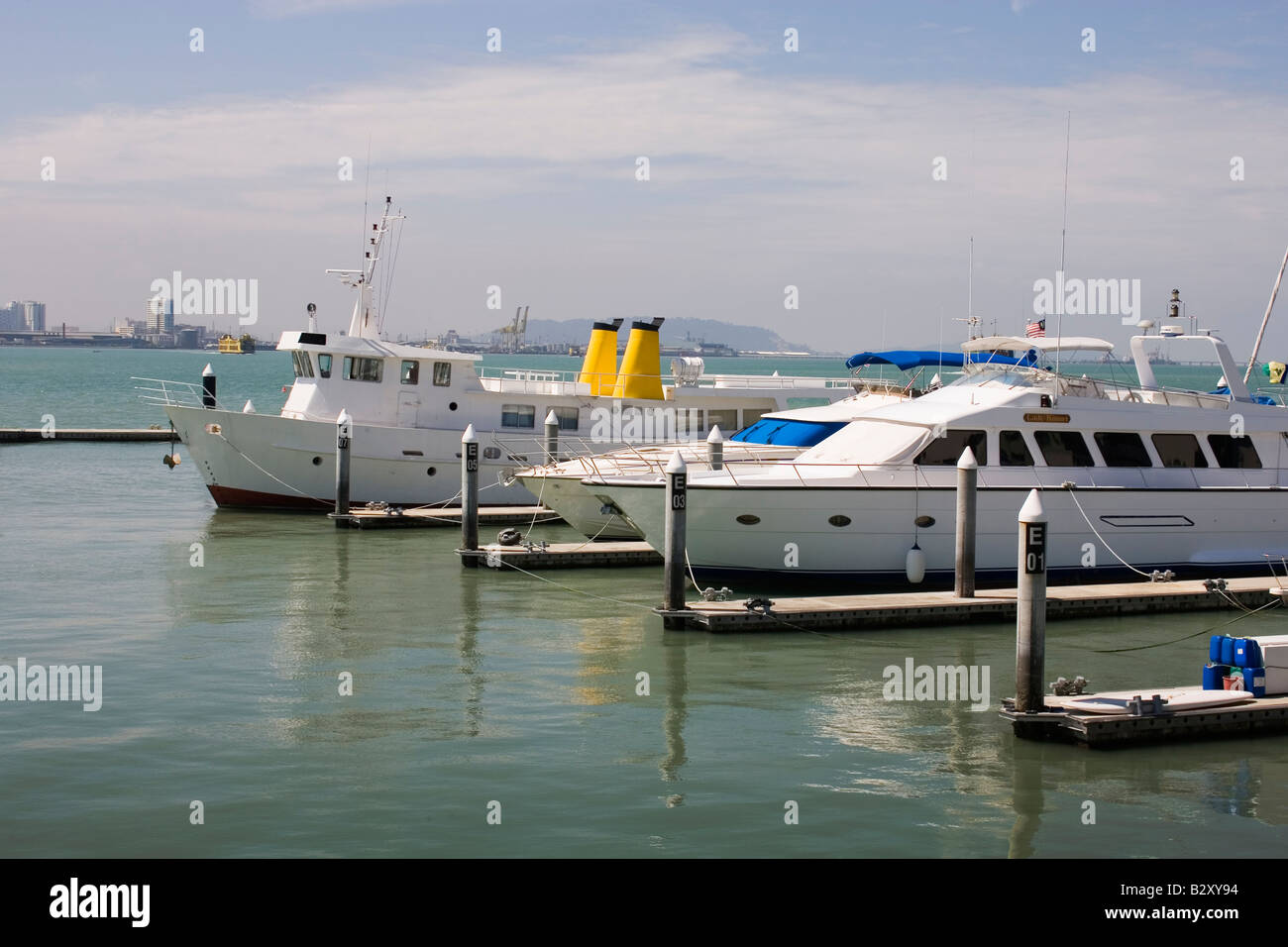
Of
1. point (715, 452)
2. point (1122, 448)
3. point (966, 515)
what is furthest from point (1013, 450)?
point (715, 452)

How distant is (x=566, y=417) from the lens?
32.4m

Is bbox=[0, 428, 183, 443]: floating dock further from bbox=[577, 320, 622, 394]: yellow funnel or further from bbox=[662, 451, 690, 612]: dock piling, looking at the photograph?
bbox=[662, 451, 690, 612]: dock piling

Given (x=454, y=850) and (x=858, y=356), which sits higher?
(x=858, y=356)

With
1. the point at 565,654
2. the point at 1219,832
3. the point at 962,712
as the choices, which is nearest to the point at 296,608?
the point at 565,654

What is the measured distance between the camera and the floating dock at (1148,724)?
12977mm

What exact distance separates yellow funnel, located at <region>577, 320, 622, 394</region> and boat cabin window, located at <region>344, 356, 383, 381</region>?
17.4ft

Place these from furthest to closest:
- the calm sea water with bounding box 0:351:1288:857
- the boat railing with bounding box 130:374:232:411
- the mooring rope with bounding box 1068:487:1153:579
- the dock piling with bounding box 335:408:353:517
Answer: the boat railing with bounding box 130:374:232:411 → the dock piling with bounding box 335:408:353:517 → the mooring rope with bounding box 1068:487:1153:579 → the calm sea water with bounding box 0:351:1288:857

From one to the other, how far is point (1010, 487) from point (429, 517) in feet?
41.1

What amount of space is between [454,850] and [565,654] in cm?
655

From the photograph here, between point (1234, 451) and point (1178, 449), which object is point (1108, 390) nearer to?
point (1178, 449)

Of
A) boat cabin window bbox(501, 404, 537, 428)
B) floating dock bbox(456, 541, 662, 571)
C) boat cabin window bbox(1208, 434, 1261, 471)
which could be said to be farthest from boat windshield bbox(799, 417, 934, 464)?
boat cabin window bbox(501, 404, 537, 428)

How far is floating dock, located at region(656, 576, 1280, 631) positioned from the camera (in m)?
17.8

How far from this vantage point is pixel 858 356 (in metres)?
30.6

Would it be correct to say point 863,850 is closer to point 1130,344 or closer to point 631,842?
→ point 631,842
